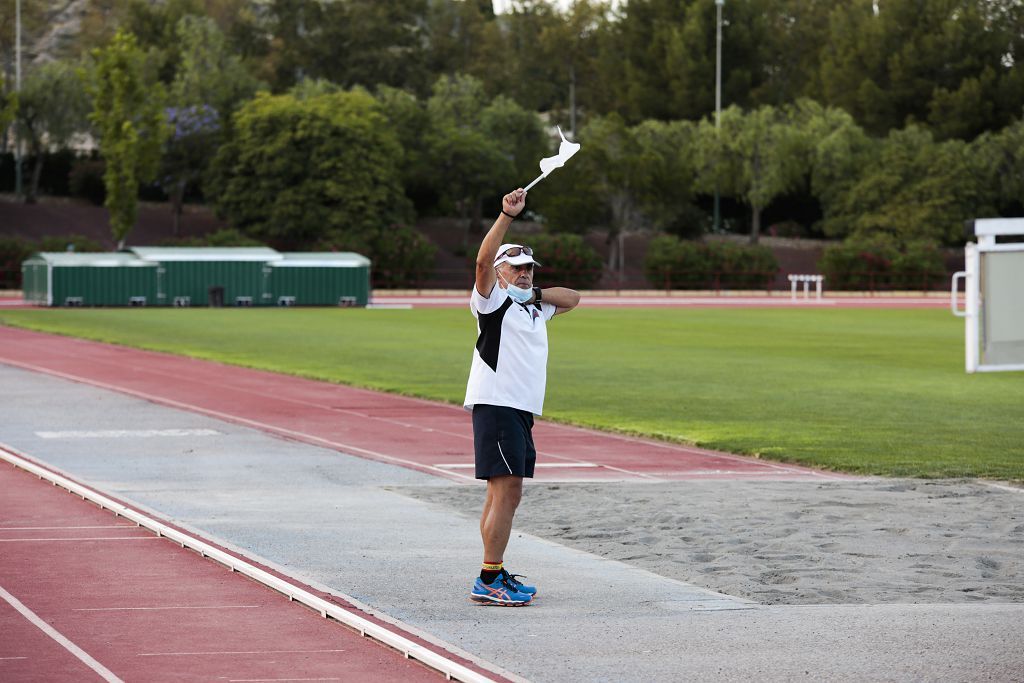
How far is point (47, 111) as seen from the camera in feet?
322

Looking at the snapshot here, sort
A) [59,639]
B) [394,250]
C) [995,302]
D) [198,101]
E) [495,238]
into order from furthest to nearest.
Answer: [198,101] → [394,250] → [995,302] → [495,238] → [59,639]

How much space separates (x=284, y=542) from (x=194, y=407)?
11345 mm

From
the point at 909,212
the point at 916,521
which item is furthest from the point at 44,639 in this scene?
the point at 909,212

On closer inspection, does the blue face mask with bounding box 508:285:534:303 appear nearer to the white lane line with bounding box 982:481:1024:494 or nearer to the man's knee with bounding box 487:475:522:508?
the man's knee with bounding box 487:475:522:508

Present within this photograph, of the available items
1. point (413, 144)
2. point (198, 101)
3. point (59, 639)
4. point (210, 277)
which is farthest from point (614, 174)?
point (59, 639)

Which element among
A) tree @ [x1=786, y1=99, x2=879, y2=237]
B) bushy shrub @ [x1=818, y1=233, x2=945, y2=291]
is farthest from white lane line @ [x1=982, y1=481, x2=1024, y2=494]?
tree @ [x1=786, y1=99, x2=879, y2=237]

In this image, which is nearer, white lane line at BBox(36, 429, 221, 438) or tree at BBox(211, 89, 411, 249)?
white lane line at BBox(36, 429, 221, 438)

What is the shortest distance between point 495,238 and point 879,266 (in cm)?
7466

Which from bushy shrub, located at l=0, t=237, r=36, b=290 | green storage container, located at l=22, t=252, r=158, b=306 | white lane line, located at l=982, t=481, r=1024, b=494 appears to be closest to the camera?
white lane line, located at l=982, t=481, r=1024, b=494

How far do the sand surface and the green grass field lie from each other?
2370 millimetres

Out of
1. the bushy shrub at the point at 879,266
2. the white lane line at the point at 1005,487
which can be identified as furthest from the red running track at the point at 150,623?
the bushy shrub at the point at 879,266

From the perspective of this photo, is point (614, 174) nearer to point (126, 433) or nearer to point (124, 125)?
point (124, 125)

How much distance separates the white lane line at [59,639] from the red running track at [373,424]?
6.27 m

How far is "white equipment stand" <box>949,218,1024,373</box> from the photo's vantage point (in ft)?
94.1
